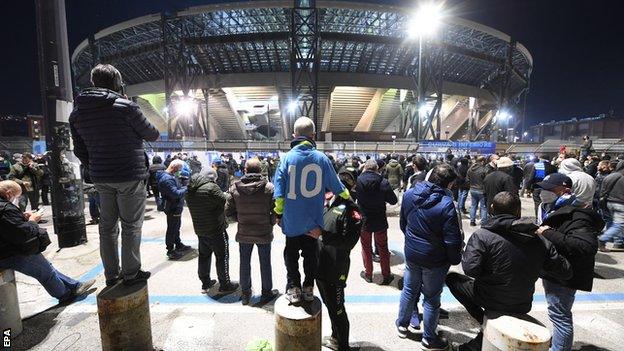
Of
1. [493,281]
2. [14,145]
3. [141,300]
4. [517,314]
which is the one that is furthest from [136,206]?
[14,145]

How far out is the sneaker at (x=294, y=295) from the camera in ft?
8.23

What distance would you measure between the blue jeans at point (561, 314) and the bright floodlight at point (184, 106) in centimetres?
3480

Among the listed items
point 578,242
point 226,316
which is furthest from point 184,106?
point 578,242

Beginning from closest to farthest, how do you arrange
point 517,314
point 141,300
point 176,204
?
point 517,314 < point 141,300 < point 176,204

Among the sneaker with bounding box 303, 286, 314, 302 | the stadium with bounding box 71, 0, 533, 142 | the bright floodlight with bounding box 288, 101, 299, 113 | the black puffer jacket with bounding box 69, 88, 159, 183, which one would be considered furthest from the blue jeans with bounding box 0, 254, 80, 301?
the bright floodlight with bounding box 288, 101, 299, 113

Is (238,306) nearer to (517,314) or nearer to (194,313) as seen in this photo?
(194,313)

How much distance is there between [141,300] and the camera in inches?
99.9

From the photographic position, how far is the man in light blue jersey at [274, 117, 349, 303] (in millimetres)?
2605

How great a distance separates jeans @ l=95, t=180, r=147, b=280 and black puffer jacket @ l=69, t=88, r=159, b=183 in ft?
0.44

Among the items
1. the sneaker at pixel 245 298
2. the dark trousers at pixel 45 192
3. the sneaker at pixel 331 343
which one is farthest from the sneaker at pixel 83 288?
the dark trousers at pixel 45 192

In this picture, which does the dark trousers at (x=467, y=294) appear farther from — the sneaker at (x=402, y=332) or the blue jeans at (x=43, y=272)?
the blue jeans at (x=43, y=272)

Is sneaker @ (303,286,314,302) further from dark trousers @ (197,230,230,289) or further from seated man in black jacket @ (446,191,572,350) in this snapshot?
dark trousers @ (197,230,230,289)

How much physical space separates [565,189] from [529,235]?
2.07 metres

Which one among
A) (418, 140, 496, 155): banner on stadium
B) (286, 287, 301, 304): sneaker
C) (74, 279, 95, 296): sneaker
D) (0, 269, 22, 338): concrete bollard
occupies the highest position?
(418, 140, 496, 155): banner on stadium
